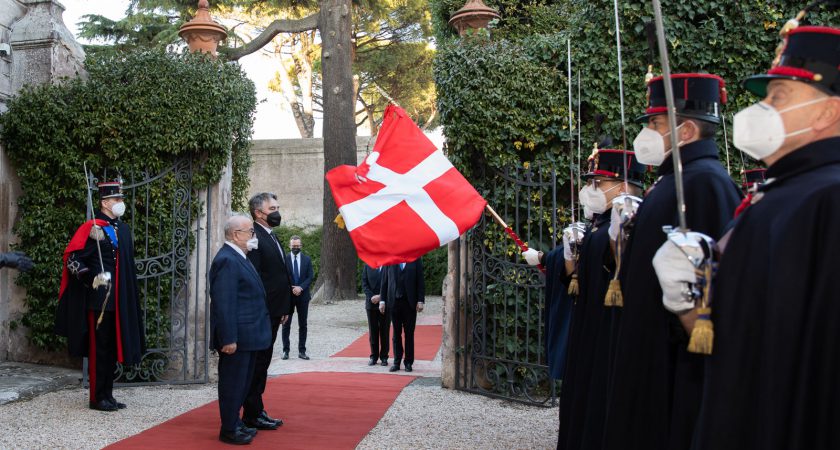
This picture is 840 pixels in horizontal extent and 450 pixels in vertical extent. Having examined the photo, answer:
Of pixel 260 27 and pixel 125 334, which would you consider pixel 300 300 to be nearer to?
pixel 125 334

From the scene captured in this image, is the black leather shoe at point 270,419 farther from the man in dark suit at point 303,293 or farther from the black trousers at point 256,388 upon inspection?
the man in dark suit at point 303,293

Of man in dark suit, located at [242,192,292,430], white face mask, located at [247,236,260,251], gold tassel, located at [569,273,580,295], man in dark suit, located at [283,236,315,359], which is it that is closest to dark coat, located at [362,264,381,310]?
man in dark suit, located at [283,236,315,359]

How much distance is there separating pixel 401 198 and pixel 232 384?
188cm

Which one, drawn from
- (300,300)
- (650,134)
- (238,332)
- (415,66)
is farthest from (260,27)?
(650,134)

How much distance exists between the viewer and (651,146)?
11.0ft

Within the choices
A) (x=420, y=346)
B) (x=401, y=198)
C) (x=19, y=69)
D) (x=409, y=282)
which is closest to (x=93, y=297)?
(x=401, y=198)

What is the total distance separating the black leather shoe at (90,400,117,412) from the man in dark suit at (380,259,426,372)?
3.72 meters

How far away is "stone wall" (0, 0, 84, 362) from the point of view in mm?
8445

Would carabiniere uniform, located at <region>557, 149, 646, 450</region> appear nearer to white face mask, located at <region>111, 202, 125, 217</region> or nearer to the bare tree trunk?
white face mask, located at <region>111, 202, 125, 217</region>

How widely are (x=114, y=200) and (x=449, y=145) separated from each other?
3318 mm

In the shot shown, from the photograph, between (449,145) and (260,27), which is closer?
(449,145)

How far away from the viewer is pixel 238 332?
5.69 m

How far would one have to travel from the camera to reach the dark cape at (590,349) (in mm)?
3791

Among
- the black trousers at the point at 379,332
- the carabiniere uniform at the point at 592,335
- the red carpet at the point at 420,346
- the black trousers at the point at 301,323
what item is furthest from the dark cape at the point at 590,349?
the red carpet at the point at 420,346
